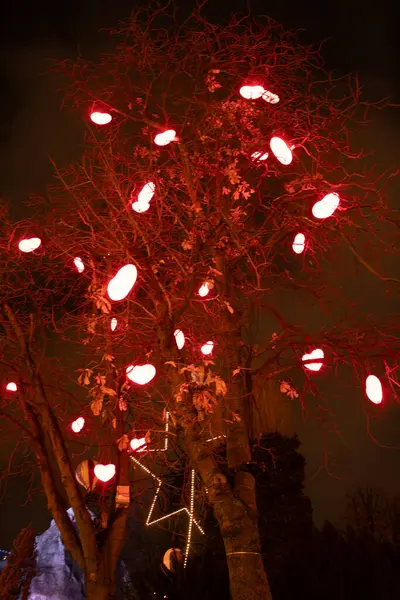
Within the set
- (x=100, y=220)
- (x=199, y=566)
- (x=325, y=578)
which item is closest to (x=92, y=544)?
(x=199, y=566)

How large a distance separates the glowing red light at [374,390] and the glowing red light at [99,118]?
4.15 metres

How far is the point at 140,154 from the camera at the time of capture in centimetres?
786

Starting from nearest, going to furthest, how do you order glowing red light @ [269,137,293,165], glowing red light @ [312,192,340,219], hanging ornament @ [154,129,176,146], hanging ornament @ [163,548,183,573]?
glowing red light @ [269,137,293,165]
glowing red light @ [312,192,340,219]
hanging ornament @ [154,129,176,146]
hanging ornament @ [163,548,183,573]

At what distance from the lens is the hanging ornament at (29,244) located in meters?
7.73

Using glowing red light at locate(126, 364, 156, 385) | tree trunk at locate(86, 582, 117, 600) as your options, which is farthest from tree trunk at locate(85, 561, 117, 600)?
glowing red light at locate(126, 364, 156, 385)

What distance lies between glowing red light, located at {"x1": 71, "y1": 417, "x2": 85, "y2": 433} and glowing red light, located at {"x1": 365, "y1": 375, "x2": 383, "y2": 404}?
425 cm

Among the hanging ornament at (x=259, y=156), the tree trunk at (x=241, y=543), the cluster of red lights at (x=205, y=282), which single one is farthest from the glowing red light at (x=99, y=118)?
the tree trunk at (x=241, y=543)

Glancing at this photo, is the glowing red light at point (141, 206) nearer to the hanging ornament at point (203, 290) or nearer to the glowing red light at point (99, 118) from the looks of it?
the hanging ornament at point (203, 290)

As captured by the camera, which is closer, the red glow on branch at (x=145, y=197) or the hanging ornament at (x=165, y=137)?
the red glow on branch at (x=145, y=197)

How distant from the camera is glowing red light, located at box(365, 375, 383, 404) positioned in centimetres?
612

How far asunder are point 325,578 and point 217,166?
5325mm

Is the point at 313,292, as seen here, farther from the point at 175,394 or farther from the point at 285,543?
the point at 285,543

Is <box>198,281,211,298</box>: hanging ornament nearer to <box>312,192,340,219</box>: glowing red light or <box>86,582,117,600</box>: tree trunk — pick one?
<box>312,192,340,219</box>: glowing red light

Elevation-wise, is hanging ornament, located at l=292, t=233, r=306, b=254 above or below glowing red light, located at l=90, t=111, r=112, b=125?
below
